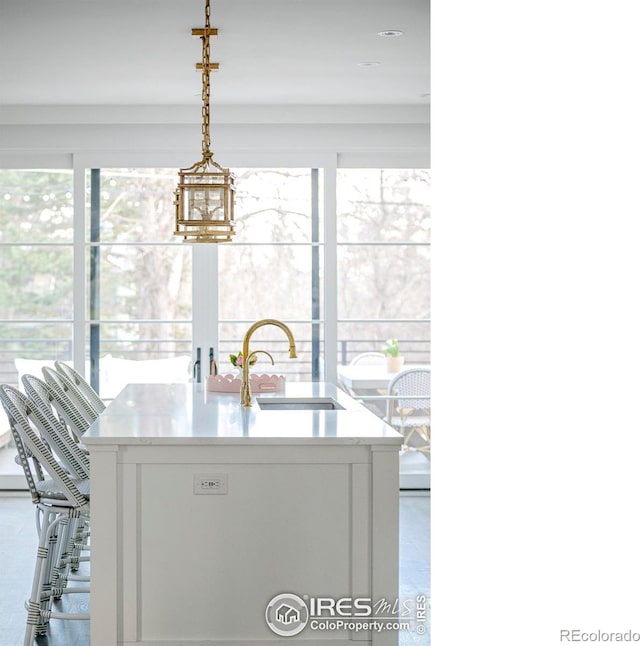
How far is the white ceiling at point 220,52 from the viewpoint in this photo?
141 inches

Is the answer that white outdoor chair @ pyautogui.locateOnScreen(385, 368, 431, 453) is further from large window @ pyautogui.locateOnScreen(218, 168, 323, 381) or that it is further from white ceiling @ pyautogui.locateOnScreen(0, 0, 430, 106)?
white ceiling @ pyautogui.locateOnScreen(0, 0, 430, 106)

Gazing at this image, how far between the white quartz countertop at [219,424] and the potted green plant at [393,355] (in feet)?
7.55

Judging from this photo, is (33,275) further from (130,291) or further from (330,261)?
(330,261)

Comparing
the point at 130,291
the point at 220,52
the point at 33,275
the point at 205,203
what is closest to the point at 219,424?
the point at 205,203

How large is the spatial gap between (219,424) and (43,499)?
768 millimetres

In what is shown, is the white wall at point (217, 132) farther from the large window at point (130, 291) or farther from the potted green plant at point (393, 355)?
the potted green plant at point (393, 355)

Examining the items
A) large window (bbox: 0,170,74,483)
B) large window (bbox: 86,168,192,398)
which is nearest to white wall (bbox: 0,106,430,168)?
large window (bbox: 86,168,192,398)

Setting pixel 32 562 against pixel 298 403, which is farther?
pixel 32 562

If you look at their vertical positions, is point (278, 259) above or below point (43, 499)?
above

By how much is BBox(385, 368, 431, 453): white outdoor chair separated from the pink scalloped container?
191 centimetres

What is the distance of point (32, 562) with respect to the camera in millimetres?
4129
